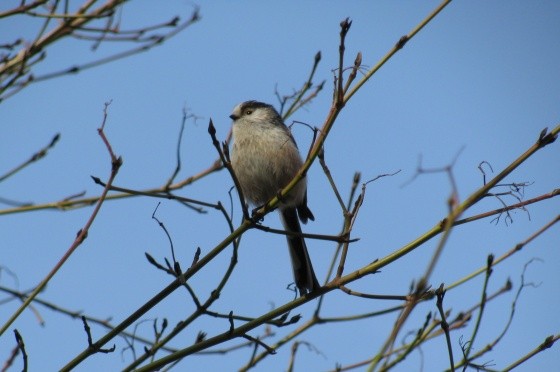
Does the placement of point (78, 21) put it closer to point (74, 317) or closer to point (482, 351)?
point (74, 317)

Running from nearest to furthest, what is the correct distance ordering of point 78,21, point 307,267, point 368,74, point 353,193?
point 368,74 < point 78,21 < point 353,193 < point 307,267

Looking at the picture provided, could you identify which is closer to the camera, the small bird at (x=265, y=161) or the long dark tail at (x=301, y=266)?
the long dark tail at (x=301, y=266)

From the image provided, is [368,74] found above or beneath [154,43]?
beneath

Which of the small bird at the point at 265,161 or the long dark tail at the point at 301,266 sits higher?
the small bird at the point at 265,161

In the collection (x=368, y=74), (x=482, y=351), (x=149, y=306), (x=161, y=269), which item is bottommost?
(x=482, y=351)

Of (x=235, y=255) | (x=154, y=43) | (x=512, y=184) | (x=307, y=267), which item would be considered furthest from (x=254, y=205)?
(x=512, y=184)

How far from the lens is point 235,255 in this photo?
2508 millimetres

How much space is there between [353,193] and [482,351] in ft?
2.99

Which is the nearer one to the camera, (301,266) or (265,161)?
(301,266)

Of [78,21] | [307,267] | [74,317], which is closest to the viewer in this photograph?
[78,21]

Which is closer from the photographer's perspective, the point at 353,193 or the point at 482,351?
the point at 482,351

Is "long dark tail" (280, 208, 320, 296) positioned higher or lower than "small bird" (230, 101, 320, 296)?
lower

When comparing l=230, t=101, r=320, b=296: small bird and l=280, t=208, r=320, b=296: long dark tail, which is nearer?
l=280, t=208, r=320, b=296: long dark tail

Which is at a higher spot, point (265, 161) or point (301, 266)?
point (265, 161)
